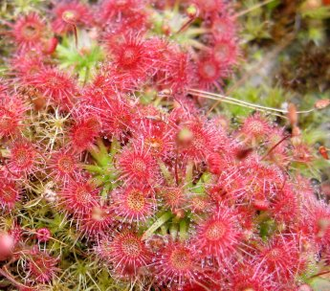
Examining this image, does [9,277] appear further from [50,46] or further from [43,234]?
[50,46]

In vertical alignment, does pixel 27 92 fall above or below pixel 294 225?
above

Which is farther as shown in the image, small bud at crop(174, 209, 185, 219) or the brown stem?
small bud at crop(174, 209, 185, 219)

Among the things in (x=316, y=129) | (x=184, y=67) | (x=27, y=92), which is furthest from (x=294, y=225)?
(x=27, y=92)

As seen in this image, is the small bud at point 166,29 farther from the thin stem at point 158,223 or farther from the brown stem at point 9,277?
the brown stem at point 9,277

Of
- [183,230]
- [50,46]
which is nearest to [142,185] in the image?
[183,230]

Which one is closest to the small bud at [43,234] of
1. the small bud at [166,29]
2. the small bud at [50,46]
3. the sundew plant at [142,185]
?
the sundew plant at [142,185]

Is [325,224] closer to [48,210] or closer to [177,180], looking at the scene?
[177,180]

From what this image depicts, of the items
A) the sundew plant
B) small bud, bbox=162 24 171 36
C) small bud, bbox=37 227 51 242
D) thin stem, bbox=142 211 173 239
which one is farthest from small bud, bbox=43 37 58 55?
thin stem, bbox=142 211 173 239

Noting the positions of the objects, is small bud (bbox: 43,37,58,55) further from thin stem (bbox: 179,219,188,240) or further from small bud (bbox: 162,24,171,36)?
thin stem (bbox: 179,219,188,240)
